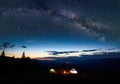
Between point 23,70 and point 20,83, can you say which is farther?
point 23,70

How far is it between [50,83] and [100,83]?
9.06 meters

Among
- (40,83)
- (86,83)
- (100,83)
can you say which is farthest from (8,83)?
(100,83)

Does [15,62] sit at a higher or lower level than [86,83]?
higher

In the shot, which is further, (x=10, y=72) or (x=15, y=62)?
(x=15, y=62)

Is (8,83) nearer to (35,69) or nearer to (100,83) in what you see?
(100,83)

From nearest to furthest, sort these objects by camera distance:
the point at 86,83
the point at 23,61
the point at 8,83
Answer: the point at 8,83, the point at 86,83, the point at 23,61

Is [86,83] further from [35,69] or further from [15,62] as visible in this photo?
[35,69]

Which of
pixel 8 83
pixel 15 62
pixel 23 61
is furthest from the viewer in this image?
pixel 23 61

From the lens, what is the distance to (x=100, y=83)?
1417 inches

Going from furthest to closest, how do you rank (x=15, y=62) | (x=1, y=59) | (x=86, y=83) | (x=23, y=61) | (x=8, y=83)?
(x=23, y=61)
(x=15, y=62)
(x=1, y=59)
(x=86, y=83)
(x=8, y=83)

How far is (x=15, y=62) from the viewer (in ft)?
206

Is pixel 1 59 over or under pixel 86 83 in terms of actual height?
over

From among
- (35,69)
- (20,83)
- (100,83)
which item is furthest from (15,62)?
(100,83)

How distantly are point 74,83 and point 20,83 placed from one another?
9.46 meters
